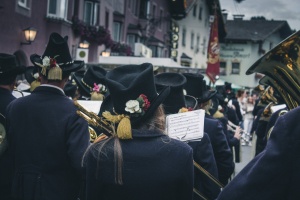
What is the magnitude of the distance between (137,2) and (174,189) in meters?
30.4

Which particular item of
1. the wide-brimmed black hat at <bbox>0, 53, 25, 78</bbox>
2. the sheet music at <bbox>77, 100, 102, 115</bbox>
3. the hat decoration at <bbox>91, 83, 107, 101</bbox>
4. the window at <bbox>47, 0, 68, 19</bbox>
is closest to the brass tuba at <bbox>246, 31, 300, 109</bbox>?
the sheet music at <bbox>77, 100, 102, 115</bbox>

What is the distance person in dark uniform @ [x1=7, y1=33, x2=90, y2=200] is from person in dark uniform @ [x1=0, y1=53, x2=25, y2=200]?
18 cm

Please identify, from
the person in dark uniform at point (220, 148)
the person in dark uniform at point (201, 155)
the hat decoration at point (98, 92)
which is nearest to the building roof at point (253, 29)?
Result: the hat decoration at point (98, 92)

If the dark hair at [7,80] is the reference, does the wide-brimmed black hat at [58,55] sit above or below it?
above

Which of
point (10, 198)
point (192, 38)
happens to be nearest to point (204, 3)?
point (192, 38)

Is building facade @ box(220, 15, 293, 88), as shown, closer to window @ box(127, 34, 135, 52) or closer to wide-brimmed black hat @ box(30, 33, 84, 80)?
window @ box(127, 34, 135, 52)

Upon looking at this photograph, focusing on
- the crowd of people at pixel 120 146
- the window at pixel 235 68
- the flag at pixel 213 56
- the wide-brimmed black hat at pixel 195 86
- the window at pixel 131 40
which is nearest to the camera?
the crowd of people at pixel 120 146

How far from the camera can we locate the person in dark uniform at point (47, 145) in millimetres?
3768

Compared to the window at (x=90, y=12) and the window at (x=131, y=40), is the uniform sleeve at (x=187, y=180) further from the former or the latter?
the window at (x=131, y=40)

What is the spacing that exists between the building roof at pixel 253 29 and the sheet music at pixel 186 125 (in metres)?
50.3

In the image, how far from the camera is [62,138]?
380cm

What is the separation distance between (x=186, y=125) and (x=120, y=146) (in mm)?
827

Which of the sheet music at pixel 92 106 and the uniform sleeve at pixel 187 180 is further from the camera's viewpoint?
the sheet music at pixel 92 106

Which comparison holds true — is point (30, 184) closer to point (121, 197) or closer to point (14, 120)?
point (14, 120)
